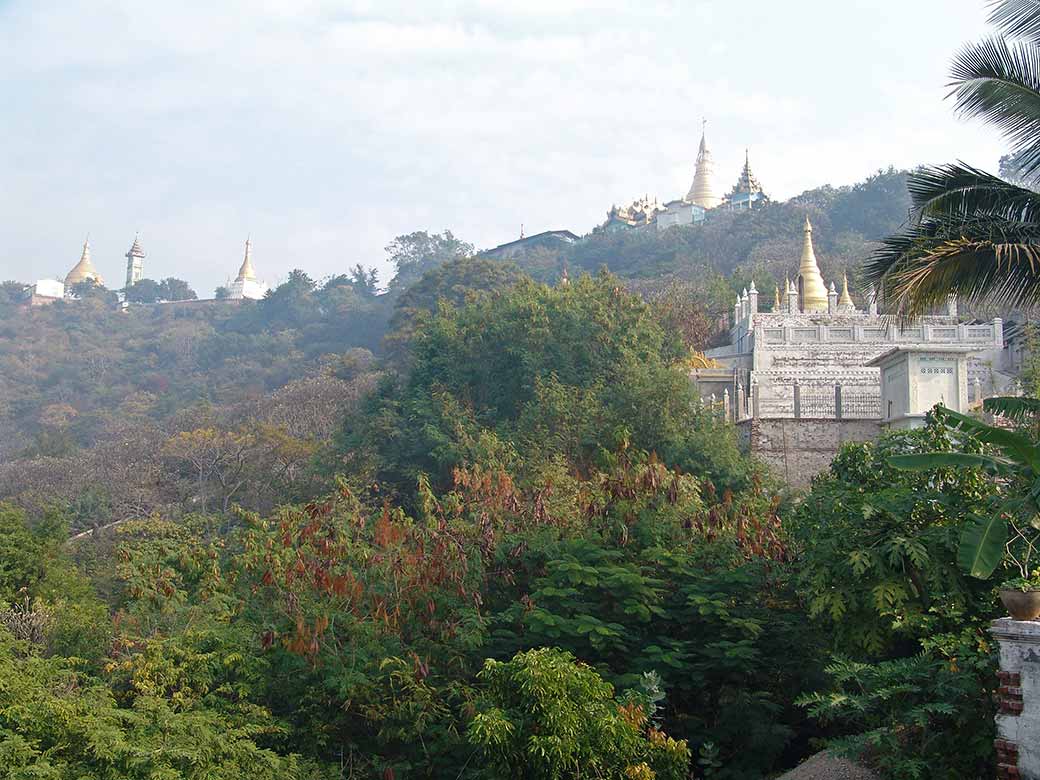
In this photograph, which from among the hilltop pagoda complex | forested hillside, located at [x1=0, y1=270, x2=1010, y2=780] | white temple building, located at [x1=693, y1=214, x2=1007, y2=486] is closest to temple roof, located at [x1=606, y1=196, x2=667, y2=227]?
the hilltop pagoda complex

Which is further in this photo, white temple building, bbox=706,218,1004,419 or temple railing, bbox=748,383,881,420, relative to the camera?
white temple building, bbox=706,218,1004,419

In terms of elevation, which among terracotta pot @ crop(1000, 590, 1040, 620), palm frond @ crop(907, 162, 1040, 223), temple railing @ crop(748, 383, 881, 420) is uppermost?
palm frond @ crop(907, 162, 1040, 223)

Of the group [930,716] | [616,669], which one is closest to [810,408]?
Answer: [616,669]

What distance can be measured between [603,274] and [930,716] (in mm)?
20220

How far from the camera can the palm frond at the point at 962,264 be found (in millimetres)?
11000

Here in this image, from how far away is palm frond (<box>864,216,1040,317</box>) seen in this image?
11.0 metres

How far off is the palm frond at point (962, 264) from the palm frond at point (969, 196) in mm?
129

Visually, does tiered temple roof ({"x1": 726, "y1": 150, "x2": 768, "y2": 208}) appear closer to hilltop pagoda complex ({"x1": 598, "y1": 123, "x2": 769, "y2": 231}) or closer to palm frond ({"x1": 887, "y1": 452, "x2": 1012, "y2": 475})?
hilltop pagoda complex ({"x1": 598, "y1": 123, "x2": 769, "y2": 231})

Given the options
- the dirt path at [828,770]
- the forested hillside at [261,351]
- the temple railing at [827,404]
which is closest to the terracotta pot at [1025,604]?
the dirt path at [828,770]

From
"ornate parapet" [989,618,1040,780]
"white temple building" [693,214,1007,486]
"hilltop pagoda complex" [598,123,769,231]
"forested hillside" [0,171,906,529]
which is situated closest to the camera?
"ornate parapet" [989,618,1040,780]

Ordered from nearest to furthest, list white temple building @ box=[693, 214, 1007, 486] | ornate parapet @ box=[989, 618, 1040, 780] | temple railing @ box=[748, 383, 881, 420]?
ornate parapet @ box=[989, 618, 1040, 780] < white temple building @ box=[693, 214, 1007, 486] < temple railing @ box=[748, 383, 881, 420]

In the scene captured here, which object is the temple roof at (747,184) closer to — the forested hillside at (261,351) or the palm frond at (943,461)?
the forested hillside at (261,351)

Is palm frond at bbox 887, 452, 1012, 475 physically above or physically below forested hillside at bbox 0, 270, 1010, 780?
above

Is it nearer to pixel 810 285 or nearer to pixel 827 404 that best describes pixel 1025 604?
pixel 827 404
